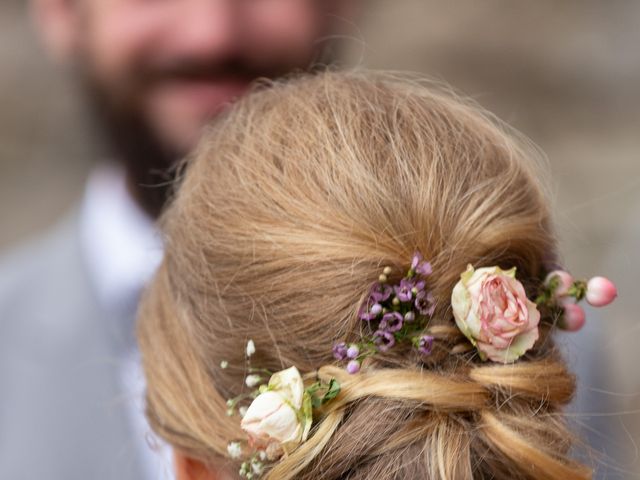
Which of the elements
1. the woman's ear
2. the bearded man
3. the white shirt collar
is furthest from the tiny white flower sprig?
the white shirt collar

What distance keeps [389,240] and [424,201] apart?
2.3 inches

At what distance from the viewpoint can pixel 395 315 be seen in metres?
0.87

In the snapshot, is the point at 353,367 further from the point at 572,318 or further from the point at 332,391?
the point at 572,318

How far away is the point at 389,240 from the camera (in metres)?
0.91

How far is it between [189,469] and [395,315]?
361mm

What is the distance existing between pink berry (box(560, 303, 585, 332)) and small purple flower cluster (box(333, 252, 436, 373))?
21 centimetres

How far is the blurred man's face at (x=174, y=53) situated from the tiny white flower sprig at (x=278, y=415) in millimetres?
1193

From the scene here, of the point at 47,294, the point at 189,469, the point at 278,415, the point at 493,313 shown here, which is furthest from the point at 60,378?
the point at 493,313

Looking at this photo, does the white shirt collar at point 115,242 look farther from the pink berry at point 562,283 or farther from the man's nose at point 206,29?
the pink berry at point 562,283

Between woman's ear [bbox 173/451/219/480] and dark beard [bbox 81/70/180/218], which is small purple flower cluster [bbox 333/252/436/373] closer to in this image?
woman's ear [bbox 173/451/219/480]

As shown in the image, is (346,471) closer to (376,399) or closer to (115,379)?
(376,399)

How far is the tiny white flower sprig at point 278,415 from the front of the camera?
2.77 ft

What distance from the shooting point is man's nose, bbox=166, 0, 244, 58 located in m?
2.01

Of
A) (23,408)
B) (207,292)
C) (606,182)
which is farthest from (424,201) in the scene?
(606,182)
